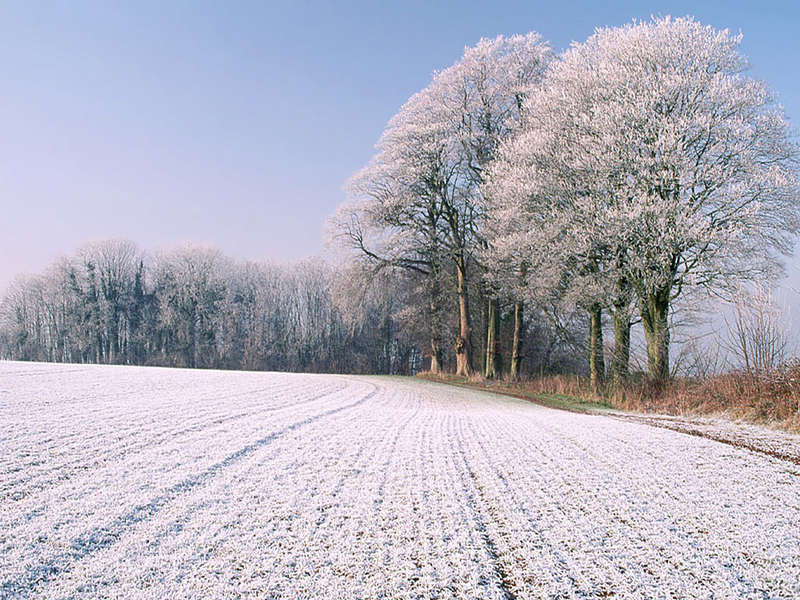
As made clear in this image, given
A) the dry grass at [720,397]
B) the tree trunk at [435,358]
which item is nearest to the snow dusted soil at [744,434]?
the dry grass at [720,397]

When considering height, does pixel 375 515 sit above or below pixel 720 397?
above

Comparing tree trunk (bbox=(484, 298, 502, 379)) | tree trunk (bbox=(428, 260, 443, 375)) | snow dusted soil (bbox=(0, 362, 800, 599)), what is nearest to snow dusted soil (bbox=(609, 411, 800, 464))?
snow dusted soil (bbox=(0, 362, 800, 599))

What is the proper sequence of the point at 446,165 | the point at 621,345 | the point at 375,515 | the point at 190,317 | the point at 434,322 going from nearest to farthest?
the point at 375,515
the point at 621,345
the point at 446,165
the point at 434,322
the point at 190,317

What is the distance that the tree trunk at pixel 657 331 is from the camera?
44.1 ft

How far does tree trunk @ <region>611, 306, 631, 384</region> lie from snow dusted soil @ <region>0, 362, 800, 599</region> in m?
9.91

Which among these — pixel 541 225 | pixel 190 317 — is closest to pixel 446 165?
pixel 541 225

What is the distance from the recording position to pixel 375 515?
301 cm

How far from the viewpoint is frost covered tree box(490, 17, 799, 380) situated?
13344 millimetres

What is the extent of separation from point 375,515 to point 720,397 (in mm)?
8731

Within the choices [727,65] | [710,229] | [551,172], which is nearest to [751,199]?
[710,229]

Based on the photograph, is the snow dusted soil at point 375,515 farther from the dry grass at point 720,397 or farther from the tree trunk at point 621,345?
the tree trunk at point 621,345

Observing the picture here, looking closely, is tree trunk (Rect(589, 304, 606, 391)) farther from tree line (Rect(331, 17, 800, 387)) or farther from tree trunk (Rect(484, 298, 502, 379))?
tree trunk (Rect(484, 298, 502, 379))

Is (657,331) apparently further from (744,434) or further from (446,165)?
(446,165)

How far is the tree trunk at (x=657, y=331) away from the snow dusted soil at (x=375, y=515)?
351 inches
